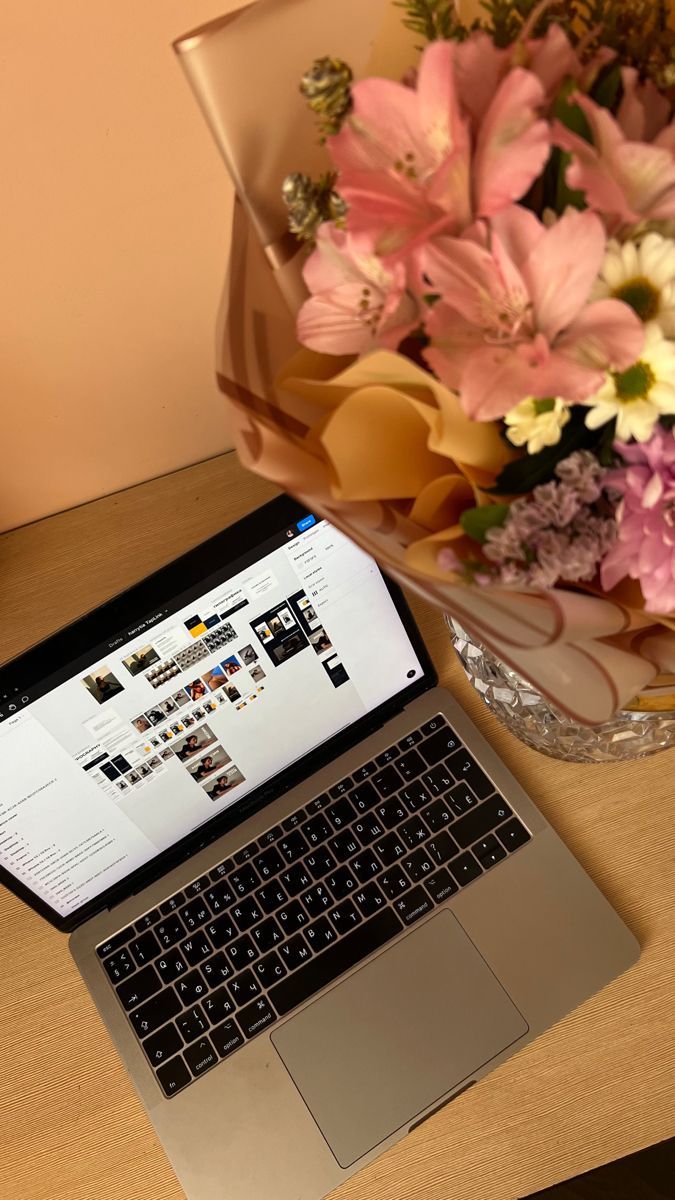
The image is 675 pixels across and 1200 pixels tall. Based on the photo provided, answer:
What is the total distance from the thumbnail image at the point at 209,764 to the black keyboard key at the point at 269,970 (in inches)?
5.7

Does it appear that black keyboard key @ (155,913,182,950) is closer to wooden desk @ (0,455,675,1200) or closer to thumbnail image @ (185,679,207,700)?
wooden desk @ (0,455,675,1200)

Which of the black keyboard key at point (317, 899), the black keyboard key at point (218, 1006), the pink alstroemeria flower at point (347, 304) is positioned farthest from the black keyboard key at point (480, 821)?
the pink alstroemeria flower at point (347, 304)

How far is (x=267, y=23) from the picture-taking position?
37 centimetres

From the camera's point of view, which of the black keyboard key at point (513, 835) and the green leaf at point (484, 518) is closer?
the green leaf at point (484, 518)

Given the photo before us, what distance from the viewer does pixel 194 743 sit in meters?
0.60

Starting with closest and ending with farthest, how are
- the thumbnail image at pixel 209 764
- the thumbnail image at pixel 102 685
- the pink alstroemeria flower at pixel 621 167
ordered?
the pink alstroemeria flower at pixel 621 167 < the thumbnail image at pixel 102 685 < the thumbnail image at pixel 209 764

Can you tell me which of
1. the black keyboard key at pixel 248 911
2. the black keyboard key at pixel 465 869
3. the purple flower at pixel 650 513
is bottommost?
the black keyboard key at pixel 465 869

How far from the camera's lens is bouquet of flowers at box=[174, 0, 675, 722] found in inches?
11.1

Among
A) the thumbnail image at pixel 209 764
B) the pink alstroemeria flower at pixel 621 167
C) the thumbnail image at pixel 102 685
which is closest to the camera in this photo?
the pink alstroemeria flower at pixel 621 167

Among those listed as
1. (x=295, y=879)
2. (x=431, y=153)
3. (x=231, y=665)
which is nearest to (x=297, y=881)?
(x=295, y=879)

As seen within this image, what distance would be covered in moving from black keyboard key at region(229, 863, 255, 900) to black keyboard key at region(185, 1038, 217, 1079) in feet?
0.35

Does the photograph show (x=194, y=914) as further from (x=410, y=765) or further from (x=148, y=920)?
(x=410, y=765)

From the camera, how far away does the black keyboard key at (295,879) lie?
668mm

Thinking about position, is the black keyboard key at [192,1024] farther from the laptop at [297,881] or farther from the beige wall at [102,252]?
the beige wall at [102,252]
